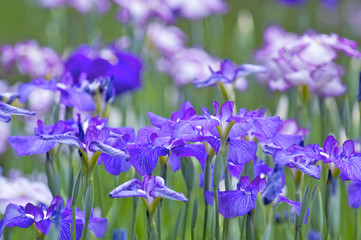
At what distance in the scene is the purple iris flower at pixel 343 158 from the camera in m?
0.89

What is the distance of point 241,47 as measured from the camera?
2477 mm

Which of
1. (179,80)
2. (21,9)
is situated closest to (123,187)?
(179,80)

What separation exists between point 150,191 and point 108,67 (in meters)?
0.89

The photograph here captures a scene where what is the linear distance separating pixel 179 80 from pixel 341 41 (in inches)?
38.5

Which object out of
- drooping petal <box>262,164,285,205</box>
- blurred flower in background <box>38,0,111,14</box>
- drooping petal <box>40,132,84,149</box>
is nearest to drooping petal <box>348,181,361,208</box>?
drooping petal <box>262,164,285,205</box>

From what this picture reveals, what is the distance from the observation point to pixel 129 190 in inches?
34.9

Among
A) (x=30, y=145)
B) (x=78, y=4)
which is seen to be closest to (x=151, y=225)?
(x=30, y=145)

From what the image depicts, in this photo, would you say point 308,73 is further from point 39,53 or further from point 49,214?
point 39,53

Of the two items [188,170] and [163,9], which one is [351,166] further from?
[163,9]

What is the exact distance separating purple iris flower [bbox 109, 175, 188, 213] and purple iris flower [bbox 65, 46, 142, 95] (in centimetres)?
85

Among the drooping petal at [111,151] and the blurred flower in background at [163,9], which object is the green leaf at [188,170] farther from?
the blurred flower in background at [163,9]

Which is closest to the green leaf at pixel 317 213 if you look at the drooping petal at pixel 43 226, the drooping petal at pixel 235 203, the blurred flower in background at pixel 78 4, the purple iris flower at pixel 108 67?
the drooping petal at pixel 235 203

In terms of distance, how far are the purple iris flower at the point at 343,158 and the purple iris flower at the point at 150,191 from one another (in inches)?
10.4

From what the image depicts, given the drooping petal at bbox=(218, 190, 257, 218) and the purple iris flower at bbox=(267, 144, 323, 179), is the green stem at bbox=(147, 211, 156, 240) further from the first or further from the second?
the purple iris flower at bbox=(267, 144, 323, 179)
